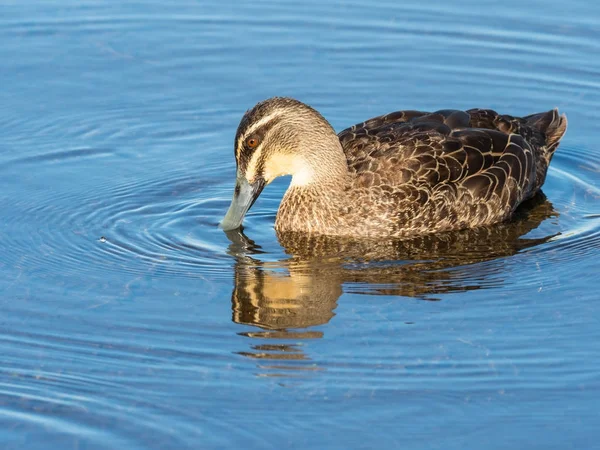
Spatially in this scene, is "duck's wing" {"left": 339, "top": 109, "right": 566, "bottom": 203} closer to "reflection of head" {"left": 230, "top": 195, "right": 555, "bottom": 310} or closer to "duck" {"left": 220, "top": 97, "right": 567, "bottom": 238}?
"duck" {"left": 220, "top": 97, "right": 567, "bottom": 238}

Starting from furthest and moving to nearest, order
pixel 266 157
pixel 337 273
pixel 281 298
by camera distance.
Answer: pixel 266 157 < pixel 337 273 < pixel 281 298

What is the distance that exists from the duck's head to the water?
0.50m

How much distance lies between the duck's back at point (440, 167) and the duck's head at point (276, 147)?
430 millimetres

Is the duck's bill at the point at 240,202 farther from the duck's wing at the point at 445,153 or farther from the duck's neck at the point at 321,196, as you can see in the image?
the duck's wing at the point at 445,153

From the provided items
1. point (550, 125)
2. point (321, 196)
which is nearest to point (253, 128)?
point (321, 196)

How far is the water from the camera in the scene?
8102mm

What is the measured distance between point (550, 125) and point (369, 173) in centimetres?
290

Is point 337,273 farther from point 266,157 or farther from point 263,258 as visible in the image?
point 266,157

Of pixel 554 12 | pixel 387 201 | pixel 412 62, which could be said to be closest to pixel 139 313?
pixel 387 201

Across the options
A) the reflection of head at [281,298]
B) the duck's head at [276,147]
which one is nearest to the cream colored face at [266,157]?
the duck's head at [276,147]

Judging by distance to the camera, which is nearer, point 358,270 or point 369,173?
point 358,270

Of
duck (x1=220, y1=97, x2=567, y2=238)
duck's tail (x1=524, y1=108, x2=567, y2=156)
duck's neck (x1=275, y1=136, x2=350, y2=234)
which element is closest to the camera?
duck (x1=220, y1=97, x2=567, y2=238)

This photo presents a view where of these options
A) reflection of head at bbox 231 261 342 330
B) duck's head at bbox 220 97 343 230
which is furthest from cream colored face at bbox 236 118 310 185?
reflection of head at bbox 231 261 342 330

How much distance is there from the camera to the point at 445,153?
39.1 feet
